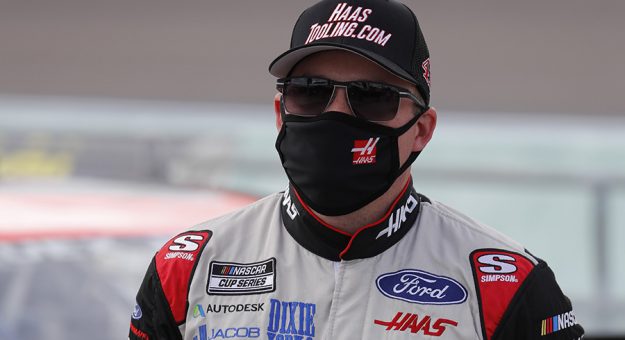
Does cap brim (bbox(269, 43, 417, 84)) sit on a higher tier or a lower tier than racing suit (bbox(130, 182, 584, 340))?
higher

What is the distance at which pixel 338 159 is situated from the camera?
1.21 m

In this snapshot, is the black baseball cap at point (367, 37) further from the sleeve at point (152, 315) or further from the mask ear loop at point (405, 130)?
the sleeve at point (152, 315)

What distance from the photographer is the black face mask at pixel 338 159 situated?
1192mm

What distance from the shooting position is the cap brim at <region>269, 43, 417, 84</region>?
1154mm

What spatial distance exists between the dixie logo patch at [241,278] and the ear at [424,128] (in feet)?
0.97

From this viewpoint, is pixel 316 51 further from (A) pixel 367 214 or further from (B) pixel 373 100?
(A) pixel 367 214

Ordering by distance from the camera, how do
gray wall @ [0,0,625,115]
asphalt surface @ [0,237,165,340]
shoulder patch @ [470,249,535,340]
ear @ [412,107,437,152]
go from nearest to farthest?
shoulder patch @ [470,249,535,340] → ear @ [412,107,437,152] → asphalt surface @ [0,237,165,340] → gray wall @ [0,0,625,115]

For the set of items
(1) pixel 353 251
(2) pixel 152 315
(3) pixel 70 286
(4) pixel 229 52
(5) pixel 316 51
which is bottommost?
(3) pixel 70 286

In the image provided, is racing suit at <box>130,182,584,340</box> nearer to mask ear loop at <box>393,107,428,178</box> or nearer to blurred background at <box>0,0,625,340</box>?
mask ear loop at <box>393,107,428,178</box>

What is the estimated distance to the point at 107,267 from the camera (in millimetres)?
3182

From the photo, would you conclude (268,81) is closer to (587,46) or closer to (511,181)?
(511,181)

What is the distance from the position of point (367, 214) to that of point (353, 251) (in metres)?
0.07

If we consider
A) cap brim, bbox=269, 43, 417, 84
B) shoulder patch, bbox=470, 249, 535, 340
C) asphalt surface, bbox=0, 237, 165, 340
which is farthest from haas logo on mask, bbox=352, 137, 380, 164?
asphalt surface, bbox=0, 237, 165, 340

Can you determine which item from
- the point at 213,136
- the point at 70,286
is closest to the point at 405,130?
the point at 70,286
